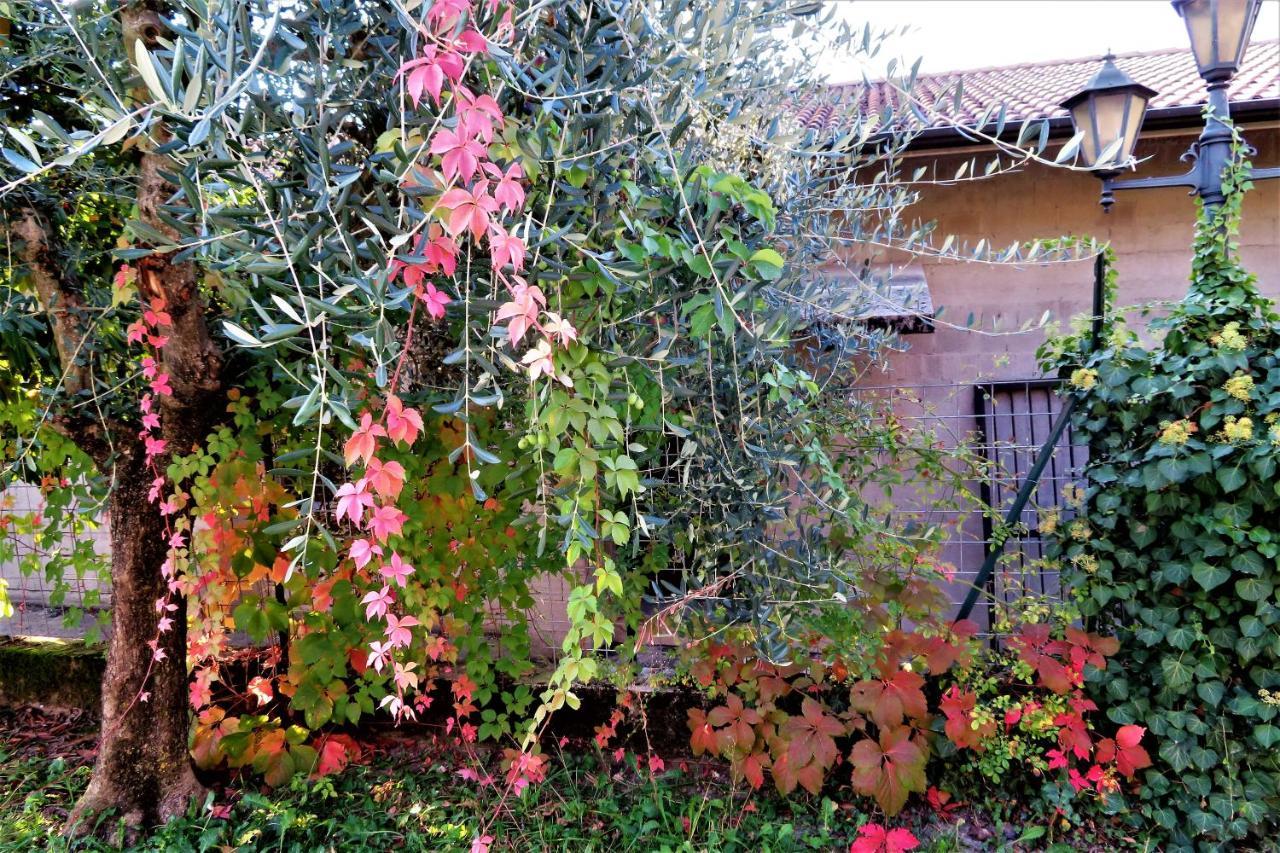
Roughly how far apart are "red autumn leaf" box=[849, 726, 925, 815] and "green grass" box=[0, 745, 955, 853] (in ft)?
0.81

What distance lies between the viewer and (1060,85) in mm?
5977

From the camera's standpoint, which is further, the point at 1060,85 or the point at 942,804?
the point at 1060,85

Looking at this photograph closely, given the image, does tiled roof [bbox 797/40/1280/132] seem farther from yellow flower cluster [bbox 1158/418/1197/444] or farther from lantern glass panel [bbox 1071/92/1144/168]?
yellow flower cluster [bbox 1158/418/1197/444]

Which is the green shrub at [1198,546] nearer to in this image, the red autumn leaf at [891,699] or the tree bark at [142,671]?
the red autumn leaf at [891,699]

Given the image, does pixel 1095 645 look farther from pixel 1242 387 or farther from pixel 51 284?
pixel 51 284

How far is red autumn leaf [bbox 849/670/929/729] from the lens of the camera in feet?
9.63

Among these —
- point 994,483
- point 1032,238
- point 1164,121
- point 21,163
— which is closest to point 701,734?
point 994,483

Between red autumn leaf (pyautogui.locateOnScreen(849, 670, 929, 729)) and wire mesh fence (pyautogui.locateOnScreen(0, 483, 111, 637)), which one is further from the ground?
wire mesh fence (pyautogui.locateOnScreen(0, 483, 111, 637))

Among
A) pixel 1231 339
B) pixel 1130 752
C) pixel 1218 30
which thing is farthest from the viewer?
pixel 1218 30

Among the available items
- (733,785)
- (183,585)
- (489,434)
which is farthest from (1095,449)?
(183,585)

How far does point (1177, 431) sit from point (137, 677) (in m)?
4.37

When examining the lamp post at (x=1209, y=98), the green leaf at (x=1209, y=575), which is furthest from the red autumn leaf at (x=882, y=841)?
the lamp post at (x=1209, y=98)

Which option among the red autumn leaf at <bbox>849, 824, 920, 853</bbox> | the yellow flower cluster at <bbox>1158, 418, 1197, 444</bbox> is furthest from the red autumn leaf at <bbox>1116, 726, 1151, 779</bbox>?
the yellow flower cluster at <bbox>1158, 418, 1197, 444</bbox>

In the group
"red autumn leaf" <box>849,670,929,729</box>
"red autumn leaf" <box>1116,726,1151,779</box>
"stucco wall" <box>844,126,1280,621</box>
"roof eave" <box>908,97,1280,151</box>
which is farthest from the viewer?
"stucco wall" <box>844,126,1280,621</box>
